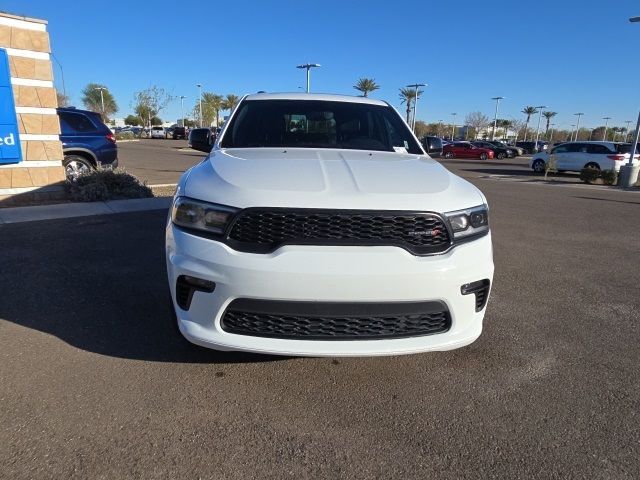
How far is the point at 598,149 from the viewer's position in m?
20.9

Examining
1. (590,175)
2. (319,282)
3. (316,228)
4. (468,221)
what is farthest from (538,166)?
(319,282)

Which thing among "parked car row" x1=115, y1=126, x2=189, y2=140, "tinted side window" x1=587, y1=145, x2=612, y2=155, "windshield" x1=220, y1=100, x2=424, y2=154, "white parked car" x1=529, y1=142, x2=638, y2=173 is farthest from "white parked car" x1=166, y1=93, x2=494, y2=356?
"parked car row" x1=115, y1=126, x2=189, y2=140

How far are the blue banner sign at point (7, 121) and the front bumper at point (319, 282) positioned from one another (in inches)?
281

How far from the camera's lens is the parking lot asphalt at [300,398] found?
2.10 metres

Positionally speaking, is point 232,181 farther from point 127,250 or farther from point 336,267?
point 127,250

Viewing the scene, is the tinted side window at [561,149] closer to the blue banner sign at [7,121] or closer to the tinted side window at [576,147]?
the tinted side window at [576,147]

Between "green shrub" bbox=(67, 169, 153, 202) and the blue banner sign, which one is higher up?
the blue banner sign

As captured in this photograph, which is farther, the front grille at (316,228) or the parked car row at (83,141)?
the parked car row at (83,141)

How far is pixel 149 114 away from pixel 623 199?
2809 inches

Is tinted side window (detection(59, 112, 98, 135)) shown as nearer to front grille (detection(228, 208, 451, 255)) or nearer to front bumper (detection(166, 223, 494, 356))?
front bumper (detection(166, 223, 494, 356))

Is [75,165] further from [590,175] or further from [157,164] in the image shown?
[590,175]

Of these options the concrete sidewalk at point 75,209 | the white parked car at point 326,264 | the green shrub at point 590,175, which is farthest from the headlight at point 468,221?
the green shrub at point 590,175

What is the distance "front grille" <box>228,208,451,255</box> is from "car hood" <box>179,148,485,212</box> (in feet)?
0.14

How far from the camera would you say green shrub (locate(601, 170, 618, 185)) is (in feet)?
58.5
